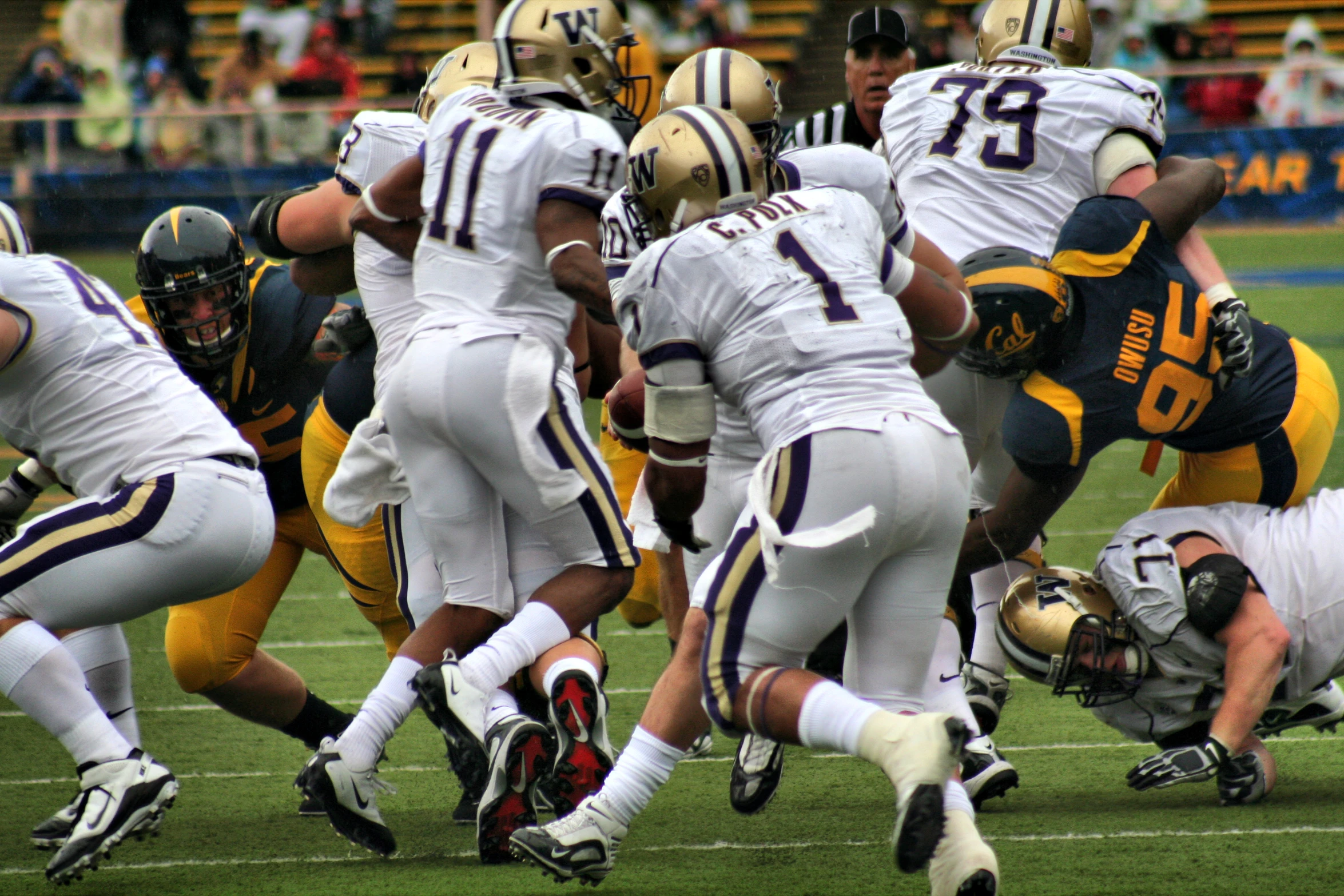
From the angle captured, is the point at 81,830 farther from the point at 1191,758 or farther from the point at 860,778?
the point at 1191,758

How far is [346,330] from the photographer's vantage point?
4.47m

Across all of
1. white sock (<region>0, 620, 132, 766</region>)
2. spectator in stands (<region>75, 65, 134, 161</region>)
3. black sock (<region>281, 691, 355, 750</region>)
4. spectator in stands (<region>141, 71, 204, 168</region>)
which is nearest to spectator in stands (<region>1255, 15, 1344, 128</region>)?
spectator in stands (<region>141, 71, 204, 168</region>)

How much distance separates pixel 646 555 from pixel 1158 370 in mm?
2119

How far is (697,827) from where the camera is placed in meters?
3.95

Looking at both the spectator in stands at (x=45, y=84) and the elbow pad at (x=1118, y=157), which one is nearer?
the elbow pad at (x=1118, y=157)

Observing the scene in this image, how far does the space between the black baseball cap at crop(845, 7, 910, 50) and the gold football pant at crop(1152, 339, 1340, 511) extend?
214 cm

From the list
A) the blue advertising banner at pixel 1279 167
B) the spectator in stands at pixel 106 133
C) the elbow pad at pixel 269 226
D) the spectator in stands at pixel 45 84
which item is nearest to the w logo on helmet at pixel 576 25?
the elbow pad at pixel 269 226

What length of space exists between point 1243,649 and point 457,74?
261 cm

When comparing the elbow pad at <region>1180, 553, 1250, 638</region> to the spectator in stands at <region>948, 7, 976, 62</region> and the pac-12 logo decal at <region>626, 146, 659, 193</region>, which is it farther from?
the spectator in stands at <region>948, 7, 976, 62</region>

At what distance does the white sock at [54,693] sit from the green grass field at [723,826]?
316mm

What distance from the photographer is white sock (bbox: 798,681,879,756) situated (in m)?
2.91

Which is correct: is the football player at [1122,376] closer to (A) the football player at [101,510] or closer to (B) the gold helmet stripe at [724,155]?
(B) the gold helmet stripe at [724,155]

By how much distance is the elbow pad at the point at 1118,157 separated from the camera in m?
4.53

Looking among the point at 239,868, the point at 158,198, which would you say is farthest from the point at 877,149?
the point at 158,198
